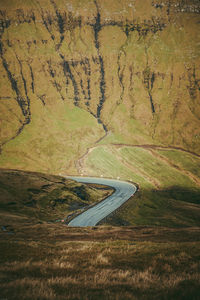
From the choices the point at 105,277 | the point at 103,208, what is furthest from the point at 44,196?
the point at 105,277

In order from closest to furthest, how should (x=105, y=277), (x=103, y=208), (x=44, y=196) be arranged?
1. (x=105, y=277)
2. (x=103, y=208)
3. (x=44, y=196)

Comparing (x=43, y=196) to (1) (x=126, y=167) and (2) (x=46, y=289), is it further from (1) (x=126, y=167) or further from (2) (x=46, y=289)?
(2) (x=46, y=289)

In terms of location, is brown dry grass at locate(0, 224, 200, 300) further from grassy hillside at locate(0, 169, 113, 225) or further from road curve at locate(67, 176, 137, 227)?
grassy hillside at locate(0, 169, 113, 225)

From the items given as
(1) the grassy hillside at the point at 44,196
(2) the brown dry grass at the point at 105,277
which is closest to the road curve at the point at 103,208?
(1) the grassy hillside at the point at 44,196

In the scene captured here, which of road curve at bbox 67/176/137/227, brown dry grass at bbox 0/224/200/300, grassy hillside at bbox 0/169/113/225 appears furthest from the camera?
grassy hillside at bbox 0/169/113/225

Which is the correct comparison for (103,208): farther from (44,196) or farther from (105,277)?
(105,277)

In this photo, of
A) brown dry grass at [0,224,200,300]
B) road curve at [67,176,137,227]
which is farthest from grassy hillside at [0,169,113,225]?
brown dry grass at [0,224,200,300]

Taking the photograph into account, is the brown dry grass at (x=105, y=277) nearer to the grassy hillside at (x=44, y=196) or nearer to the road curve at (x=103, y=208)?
the road curve at (x=103, y=208)

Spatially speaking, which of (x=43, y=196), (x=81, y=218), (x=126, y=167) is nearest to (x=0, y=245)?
(x=81, y=218)

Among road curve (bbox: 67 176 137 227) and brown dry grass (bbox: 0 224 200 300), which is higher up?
brown dry grass (bbox: 0 224 200 300)

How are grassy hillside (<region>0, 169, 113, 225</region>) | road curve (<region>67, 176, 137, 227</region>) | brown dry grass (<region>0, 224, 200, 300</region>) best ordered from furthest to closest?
grassy hillside (<region>0, 169, 113, 225</region>) < road curve (<region>67, 176, 137, 227</region>) < brown dry grass (<region>0, 224, 200, 300</region>)

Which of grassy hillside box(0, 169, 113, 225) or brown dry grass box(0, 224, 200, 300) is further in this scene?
grassy hillside box(0, 169, 113, 225)
